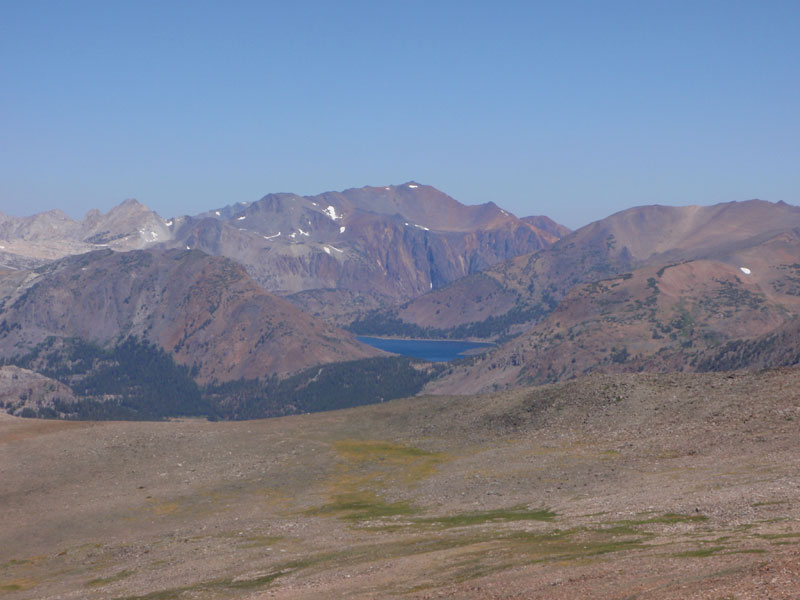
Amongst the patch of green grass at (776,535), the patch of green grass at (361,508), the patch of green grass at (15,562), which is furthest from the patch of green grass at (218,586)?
the patch of green grass at (776,535)

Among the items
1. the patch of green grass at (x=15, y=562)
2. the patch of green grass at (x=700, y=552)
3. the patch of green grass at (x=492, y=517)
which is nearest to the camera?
the patch of green grass at (x=700, y=552)

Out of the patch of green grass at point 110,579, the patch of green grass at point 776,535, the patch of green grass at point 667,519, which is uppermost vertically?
the patch of green grass at point 776,535

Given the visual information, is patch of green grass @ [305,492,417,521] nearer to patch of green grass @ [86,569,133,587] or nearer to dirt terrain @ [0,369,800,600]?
dirt terrain @ [0,369,800,600]

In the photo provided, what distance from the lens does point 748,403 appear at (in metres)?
110

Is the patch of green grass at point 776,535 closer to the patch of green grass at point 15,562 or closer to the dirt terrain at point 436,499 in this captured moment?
the dirt terrain at point 436,499

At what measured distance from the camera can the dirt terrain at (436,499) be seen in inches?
2160

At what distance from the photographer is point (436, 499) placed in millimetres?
93125

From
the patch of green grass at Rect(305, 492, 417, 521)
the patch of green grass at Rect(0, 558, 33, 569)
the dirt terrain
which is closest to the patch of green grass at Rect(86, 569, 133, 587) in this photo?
the dirt terrain

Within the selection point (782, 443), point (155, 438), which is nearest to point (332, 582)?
point (782, 443)

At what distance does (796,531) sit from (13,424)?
11416 cm

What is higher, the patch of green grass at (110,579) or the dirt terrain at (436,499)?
the dirt terrain at (436,499)

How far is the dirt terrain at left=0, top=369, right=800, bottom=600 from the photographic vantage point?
54.9 metres

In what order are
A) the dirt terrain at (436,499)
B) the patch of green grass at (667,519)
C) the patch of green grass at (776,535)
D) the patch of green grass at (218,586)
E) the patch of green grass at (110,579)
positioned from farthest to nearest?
1. the patch of green grass at (110,579)
2. the patch of green grass at (667,519)
3. the patch of green grass at (218,586)
4. the dirt terrain at (436,499)
5. the patch of green grass at (776,535)

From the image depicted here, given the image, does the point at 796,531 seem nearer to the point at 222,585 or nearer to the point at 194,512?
the point at 222,585
